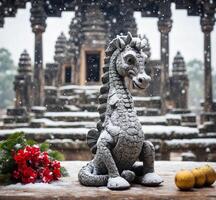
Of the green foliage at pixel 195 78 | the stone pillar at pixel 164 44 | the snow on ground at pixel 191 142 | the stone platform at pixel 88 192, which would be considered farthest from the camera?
the green foliage at pixel 195 78

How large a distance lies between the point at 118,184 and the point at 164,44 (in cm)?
1231

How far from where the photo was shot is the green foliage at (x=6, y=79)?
48438mm

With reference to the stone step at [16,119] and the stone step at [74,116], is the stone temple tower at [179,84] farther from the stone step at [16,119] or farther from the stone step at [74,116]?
the stone step at [16,119]

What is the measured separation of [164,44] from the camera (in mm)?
14875

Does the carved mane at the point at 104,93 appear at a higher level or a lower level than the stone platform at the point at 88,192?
higher

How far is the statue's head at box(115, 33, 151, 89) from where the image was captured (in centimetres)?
318

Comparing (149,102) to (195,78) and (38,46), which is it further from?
(195,78)

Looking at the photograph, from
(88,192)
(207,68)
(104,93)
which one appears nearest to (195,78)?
(207,68)

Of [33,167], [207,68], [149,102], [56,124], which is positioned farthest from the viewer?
[207,68]

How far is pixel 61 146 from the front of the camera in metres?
10.3

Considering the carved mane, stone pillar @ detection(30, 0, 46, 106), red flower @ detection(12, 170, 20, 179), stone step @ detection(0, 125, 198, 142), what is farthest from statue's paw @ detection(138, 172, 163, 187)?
stone pillar @ detection(30, 0, 46, 106)

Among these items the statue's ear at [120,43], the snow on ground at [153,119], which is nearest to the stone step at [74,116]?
the snow on ground at [153,119]

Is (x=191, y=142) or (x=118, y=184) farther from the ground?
(x=118, y=184)

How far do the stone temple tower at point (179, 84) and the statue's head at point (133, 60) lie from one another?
13784 mm
